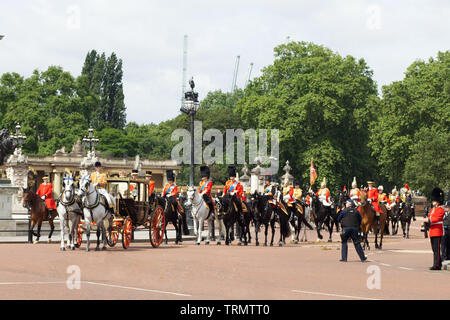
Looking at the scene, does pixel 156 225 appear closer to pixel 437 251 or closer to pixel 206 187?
pixel 206 187

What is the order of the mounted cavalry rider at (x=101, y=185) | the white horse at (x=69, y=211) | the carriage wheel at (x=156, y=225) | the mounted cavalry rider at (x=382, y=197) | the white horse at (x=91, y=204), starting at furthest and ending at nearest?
the mounted cavalry rider at (x=382, y=197) → the carriage wheel at (x=156, y=225) → the mounted cavalry rider at (x=101, y=185) → the white horse at (x=69, y=211) → the white horse at (x=91, y=204)

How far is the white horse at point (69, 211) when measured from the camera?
67.5 feet

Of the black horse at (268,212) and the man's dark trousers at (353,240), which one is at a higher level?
the black horse at (268,212)

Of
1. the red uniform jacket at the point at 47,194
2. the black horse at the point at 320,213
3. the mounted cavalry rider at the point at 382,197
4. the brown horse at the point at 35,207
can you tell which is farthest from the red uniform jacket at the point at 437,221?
the mounted cavalry rider at the point at 382,197

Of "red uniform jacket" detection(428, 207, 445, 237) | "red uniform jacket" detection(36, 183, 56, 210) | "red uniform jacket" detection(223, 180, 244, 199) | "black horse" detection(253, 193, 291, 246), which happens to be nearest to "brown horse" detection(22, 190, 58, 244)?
"red uniform jacket" detection(36, 183, 56, 210)

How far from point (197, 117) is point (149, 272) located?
78.5 meters

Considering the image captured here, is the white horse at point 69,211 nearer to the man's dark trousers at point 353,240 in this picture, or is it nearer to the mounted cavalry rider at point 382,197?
the man's dark trousers at point 353,240

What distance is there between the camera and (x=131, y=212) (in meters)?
21.5

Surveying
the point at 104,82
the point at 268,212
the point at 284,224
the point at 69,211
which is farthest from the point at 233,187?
the point at 104,82

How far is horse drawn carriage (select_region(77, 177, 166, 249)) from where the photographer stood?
842 inches

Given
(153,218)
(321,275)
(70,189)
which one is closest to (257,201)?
(153,218)

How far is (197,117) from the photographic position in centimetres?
9288

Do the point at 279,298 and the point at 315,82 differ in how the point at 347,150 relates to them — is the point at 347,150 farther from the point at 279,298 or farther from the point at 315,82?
the point at 279,298
